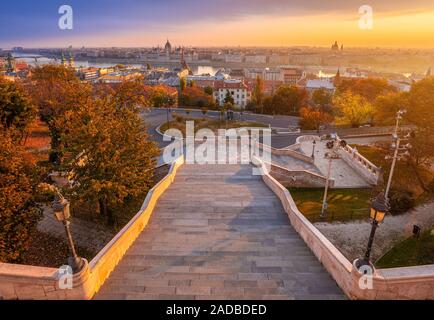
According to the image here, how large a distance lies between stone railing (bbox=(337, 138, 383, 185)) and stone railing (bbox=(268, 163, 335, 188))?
137 inches

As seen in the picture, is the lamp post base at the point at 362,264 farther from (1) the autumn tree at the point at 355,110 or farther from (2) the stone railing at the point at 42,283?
(1) the autumn tree at the point at 355,110

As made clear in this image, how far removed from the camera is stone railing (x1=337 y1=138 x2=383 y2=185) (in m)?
21.4

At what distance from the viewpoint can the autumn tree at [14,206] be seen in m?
8.47

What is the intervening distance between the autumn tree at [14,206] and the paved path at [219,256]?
11.6 feet

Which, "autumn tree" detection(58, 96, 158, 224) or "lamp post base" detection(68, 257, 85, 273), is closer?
"lamp post base" detection(68, 257, 85, 273)

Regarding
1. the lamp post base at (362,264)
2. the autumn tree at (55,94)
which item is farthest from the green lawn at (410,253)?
the autumn tree at (55,94)

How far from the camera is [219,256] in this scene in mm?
7824

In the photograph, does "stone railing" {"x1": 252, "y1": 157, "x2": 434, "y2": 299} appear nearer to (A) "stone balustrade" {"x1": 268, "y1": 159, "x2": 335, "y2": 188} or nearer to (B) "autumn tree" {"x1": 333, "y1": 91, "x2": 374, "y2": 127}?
(A) "stone balustrade" {"x1": 268, "y1": 159, "x2": 335, "y2": 188}

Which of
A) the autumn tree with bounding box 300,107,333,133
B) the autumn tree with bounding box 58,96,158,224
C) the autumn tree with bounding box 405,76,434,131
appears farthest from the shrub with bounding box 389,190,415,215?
the autumn tree with bounding box 300,107,333,133

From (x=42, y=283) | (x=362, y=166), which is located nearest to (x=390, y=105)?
(x=362, y=166)

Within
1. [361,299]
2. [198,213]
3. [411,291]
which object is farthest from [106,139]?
[411,291]

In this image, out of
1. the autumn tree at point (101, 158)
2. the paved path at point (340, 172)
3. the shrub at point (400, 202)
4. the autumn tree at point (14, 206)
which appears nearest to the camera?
the autumn tree at point (14, 206)

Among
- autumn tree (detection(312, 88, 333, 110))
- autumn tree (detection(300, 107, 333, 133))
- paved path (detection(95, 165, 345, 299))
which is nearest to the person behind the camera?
paved path (detection(95, 165, 345, 299))
